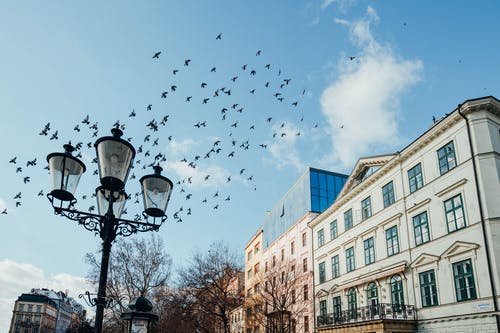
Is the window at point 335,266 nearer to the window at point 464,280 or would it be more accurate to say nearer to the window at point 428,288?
the window at point 428,288

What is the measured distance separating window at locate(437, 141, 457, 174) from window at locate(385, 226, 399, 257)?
4940mm

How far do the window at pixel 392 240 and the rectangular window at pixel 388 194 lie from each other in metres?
1.67

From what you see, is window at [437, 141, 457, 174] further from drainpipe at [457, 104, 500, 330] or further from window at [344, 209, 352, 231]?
window at [344, 209, 352, 231]

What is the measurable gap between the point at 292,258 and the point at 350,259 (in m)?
10.9

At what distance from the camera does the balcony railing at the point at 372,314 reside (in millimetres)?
22984

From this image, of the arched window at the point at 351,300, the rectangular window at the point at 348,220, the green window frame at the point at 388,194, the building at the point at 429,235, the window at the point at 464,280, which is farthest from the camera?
the rectangular window at the point at 348,220

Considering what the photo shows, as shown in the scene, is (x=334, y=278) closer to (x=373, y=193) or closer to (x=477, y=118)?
(x=373, y=193)

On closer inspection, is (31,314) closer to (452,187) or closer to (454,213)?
(454,213)

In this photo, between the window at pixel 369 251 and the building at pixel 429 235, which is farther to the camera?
the window at pixel 369 251

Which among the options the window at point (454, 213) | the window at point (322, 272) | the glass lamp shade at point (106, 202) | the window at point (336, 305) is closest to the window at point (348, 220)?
the window at point (322, 272)

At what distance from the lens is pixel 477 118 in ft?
68.2

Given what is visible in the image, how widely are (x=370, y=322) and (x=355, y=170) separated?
11499mm

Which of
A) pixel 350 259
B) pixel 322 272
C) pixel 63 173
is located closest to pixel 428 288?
pixel 350 259

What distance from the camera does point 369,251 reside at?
91.2 feet
